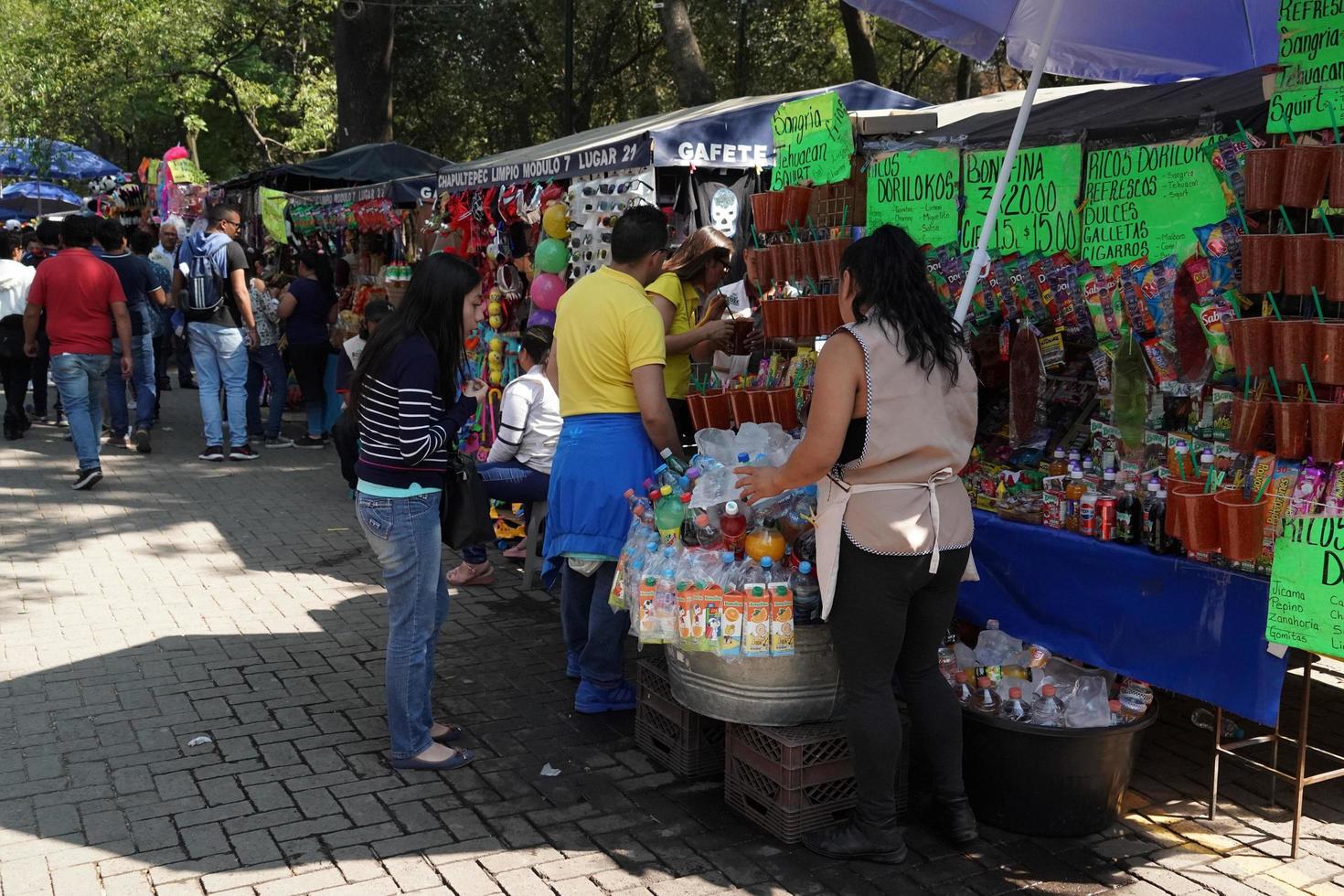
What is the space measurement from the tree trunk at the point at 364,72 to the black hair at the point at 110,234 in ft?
21.5

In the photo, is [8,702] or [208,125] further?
[208,125]

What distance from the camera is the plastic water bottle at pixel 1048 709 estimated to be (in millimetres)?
3729

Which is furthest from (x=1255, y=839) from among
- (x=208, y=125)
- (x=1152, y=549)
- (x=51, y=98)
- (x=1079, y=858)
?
(x=208, y=125)

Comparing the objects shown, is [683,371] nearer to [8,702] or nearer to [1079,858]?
[1079,858]

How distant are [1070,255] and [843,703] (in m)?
1.73

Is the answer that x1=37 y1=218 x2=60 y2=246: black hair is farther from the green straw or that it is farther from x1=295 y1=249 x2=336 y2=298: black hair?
the green straw

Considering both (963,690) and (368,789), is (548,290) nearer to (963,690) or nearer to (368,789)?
(368,789)

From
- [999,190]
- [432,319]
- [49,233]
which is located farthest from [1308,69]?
[49,233]

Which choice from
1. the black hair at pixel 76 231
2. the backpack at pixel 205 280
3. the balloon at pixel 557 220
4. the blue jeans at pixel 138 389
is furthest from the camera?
the blue jeans at pixel 138 389

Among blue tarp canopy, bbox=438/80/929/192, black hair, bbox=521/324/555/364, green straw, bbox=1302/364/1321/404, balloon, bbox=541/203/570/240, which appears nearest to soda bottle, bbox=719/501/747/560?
green straw, bbox=1302/364/1321/404

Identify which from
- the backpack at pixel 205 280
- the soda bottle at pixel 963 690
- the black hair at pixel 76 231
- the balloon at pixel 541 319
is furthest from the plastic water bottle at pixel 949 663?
the black hair at pixel 76 231

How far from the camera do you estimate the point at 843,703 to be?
12.1ft

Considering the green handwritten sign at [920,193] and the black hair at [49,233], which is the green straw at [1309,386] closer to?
the green handwritten sign at [920,193]

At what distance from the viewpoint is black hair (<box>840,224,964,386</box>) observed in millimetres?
3346
